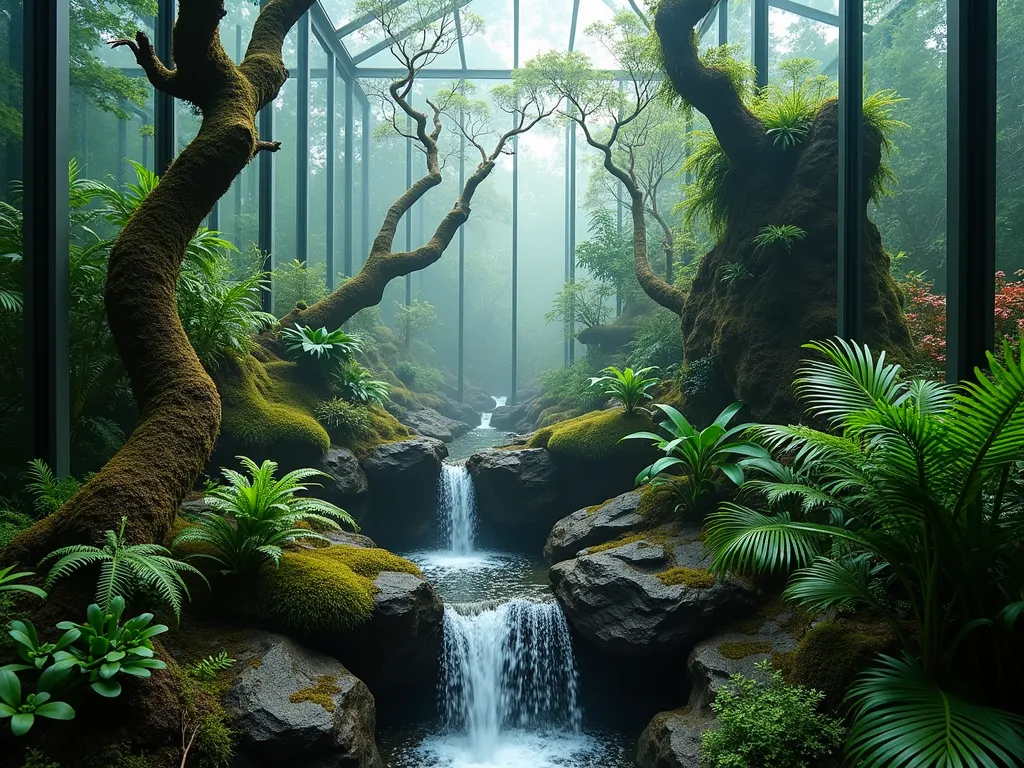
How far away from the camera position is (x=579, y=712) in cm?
482

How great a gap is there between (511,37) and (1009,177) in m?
13.5

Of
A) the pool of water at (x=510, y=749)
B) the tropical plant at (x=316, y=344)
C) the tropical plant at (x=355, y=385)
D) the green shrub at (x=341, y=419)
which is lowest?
the pool of water at (x=510, y=749)

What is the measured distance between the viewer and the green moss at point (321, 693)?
11.0 ft

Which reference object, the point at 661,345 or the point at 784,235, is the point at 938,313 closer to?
the point at 784,235

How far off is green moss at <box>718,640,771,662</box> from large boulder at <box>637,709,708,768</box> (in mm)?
398

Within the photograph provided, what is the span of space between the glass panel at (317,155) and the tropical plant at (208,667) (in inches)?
350

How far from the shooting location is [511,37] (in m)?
15.1

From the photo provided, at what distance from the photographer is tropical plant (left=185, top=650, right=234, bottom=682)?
127 inches

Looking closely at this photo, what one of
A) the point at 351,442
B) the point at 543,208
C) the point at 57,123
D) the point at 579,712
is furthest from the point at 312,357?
the point at 543,208

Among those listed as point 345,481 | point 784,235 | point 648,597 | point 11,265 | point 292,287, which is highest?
point 292,287

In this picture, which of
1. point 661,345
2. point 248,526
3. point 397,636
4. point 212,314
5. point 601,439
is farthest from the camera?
point 661,345

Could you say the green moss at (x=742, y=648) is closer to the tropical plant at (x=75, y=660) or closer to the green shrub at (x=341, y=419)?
the tropical plant at (x=75, y=660)

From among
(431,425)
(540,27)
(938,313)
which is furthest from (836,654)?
(540,27)

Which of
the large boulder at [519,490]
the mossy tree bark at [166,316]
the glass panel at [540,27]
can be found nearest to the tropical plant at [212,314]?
the mossy tree bark at [166,316]
